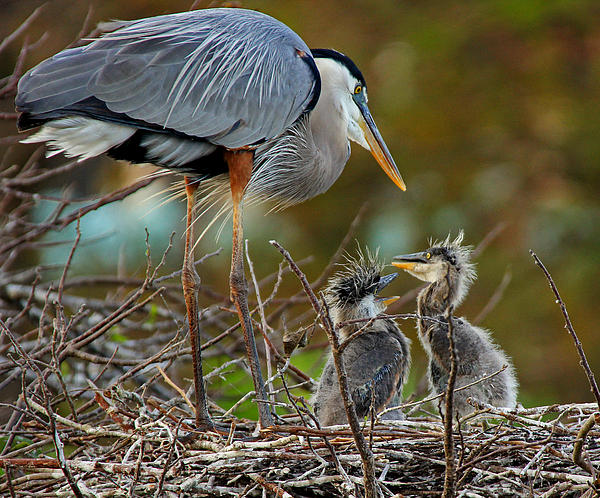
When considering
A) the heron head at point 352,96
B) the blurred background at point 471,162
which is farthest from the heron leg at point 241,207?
the blurred background at point 471,162

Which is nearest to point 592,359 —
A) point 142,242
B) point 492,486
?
point 142,242

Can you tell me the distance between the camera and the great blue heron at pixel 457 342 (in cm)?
313

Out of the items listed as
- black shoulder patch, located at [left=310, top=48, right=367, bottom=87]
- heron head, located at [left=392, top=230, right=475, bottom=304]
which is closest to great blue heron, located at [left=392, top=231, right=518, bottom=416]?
heron head, located at [left=392, top=230, right=475, bottom=304]

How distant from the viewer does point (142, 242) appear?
563cm

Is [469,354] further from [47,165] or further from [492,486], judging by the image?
[47,165]

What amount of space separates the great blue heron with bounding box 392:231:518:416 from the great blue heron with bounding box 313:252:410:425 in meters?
0.12

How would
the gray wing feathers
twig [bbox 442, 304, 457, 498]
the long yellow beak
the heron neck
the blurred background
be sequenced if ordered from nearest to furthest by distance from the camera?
twig [bbox 442, 304, 457, 498] < the gray wing feathers < the heron neck < the long yellow beak < the blurred background

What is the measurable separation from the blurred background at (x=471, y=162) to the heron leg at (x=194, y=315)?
2.14 m

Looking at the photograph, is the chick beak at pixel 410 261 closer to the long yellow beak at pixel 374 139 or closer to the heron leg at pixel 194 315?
the long yellow beak at pixel 374 139

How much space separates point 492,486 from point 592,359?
14.9 ft

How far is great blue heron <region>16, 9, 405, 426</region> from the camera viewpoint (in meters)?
2.72

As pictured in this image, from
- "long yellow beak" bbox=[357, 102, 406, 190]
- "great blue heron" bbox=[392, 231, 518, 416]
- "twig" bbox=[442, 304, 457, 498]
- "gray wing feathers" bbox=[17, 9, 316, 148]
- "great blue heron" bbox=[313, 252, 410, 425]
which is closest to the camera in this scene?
"twig" bbox=[442, 304, 457, 498]

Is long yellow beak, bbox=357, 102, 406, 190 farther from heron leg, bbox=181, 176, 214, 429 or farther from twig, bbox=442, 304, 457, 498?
twig, bbox=442, 304, 457, 498

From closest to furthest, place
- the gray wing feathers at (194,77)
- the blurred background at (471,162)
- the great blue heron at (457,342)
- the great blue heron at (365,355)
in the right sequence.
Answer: the gray wing feathers at (194,77), the great blue heron at (365,355), the great blue heron at (457,342), the blurred background at (471,162)
